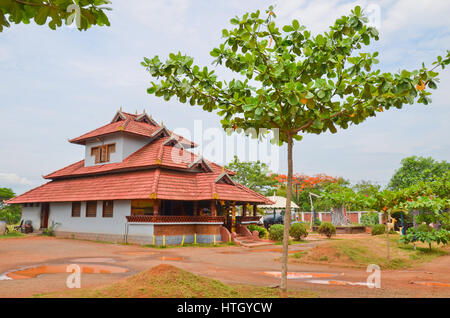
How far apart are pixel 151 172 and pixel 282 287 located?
1570 centimetres

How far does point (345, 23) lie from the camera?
19.3ft

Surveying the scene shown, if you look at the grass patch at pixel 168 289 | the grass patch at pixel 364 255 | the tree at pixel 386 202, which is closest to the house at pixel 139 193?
the grass patch at pixel 364 255

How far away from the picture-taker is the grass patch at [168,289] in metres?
5.70

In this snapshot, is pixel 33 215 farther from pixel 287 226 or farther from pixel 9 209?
pixel 287 226

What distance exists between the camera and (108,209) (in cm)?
2225

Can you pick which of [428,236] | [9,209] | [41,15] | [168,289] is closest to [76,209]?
[168,289]

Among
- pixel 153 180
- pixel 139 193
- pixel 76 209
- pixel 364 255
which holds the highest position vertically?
pixel 153 180

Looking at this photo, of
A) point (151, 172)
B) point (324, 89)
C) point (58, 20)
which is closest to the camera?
point (58, 20)

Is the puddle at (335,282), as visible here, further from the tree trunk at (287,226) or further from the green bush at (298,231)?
the green bush at (298,231)

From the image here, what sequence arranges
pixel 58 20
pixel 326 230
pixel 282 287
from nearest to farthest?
1. pixel 58 20
2. pixel 282 287
3. pixel 326 230

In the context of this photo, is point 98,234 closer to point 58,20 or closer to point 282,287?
point 282,287

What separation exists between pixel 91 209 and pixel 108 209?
1905 millimetres

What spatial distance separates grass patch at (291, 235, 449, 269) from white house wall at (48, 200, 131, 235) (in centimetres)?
1149
